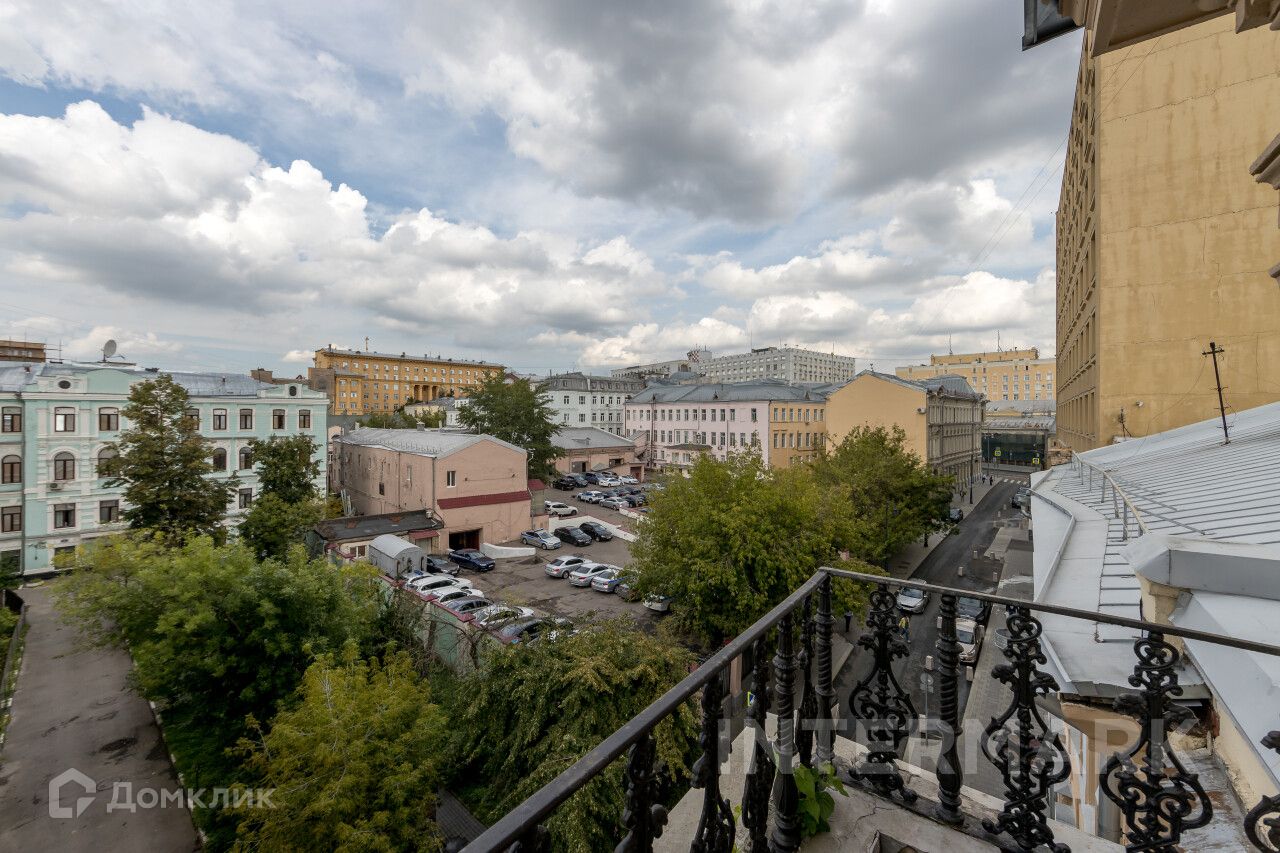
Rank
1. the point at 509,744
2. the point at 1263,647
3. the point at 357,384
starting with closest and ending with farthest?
the point at 1263,647, the point at 509,744, the point at 357,384

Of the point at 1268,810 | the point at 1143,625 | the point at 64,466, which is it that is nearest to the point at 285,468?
the point at 64,466

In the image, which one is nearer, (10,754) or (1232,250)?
(10,754)

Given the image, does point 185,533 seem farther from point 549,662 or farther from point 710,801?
point 710,801

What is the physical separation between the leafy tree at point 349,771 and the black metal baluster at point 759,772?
7120mm

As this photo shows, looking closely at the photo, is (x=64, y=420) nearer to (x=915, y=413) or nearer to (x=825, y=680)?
(x=825, y=680)

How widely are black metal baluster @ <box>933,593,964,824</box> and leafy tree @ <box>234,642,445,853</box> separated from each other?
7.57 m

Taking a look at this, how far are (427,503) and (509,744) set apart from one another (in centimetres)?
2073

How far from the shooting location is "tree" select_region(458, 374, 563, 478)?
3941cm

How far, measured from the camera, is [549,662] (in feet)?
29.2

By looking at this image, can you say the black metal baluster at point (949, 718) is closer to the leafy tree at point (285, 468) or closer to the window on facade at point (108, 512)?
the leafy tree at point (285, 468)

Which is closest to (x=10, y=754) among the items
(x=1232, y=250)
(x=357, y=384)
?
(x=1232, y=250)

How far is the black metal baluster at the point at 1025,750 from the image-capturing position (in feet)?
7.43

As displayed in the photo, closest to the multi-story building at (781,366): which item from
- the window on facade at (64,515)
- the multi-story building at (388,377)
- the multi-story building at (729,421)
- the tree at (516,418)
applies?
the multi-story building at (388,377)

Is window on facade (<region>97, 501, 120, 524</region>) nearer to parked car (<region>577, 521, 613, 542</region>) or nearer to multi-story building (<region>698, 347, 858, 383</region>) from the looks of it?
parked car (<region>577, 521, 613, 542</region>)
